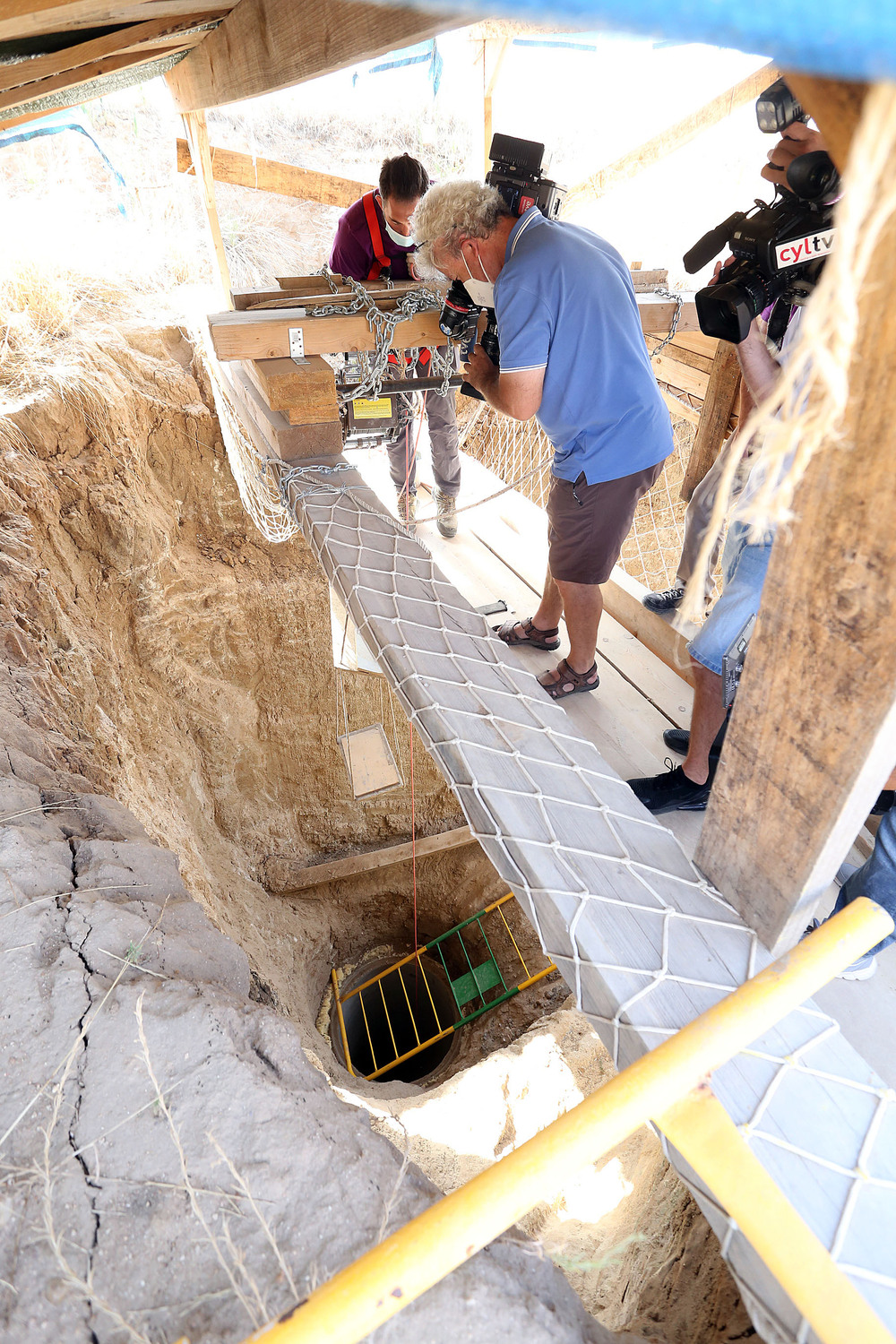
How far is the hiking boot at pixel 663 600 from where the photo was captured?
2334 mm

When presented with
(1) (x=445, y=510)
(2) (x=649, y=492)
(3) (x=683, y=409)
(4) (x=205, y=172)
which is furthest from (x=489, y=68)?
(2) (x=649, y=492)

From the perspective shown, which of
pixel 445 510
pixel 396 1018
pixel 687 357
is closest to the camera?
pixel 687 357

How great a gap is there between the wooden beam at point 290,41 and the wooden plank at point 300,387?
0.59 m

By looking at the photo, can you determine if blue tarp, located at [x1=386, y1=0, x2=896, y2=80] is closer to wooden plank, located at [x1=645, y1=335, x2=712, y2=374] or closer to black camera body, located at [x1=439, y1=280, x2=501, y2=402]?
black camera body, located at [x1=439, y1=280, x2=501, y2=402]

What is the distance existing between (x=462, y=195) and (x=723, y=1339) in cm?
227

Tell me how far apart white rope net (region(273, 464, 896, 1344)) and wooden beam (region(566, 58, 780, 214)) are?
2694 millimetres

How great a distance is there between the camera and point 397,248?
269 centimetres

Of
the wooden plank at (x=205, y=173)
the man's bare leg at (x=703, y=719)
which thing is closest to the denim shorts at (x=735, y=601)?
the man's bare leg at (x=703, y=719)

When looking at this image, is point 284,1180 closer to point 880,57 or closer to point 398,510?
point 880,57

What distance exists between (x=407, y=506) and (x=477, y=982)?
2.51 m

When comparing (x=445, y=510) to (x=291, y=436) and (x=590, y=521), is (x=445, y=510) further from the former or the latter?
(x=590, y=521)

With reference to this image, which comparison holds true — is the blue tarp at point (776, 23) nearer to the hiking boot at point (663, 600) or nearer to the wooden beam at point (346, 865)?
the hiking boot at point (663, 600)

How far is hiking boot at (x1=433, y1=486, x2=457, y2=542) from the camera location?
3014 mm

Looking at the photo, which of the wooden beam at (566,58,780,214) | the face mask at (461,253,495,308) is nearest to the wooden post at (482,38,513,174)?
the wooden beam at (566,58,780,214)
